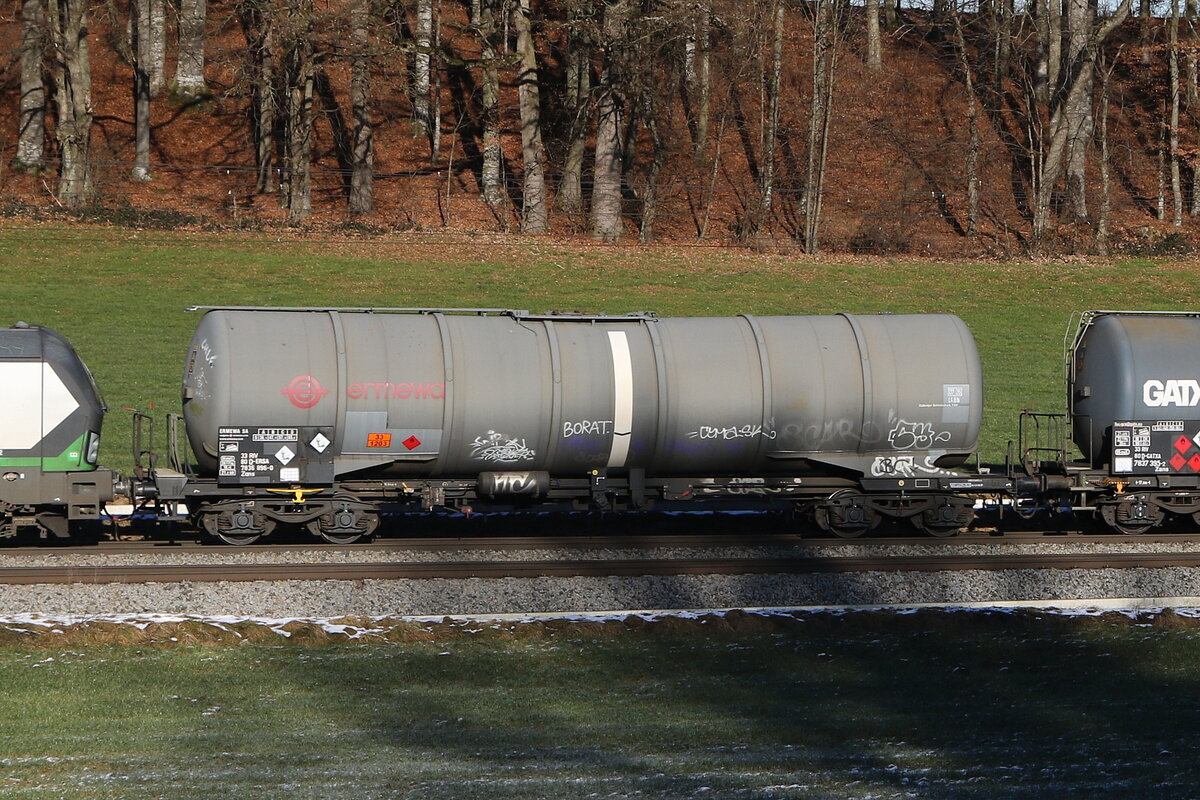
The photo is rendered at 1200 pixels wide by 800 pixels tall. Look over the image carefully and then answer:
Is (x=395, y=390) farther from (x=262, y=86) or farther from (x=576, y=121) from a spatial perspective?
(x=576, y=121)

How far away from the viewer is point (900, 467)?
63.9ft

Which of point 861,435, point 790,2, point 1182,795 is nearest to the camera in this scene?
point 1182,795

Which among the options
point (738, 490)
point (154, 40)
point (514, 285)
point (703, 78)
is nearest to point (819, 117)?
point (703, 78)

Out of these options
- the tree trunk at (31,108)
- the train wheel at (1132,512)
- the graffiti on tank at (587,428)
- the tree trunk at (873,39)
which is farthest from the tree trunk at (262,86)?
the train wheel at (1132,512)

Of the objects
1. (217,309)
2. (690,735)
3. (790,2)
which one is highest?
(790,2)

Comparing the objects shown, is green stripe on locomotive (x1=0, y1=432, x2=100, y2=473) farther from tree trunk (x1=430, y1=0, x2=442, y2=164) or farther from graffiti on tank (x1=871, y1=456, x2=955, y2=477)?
tree trunk (x1=430, y1=0, x2=442, y2=164)

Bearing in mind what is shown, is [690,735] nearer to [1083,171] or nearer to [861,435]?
[861,435]

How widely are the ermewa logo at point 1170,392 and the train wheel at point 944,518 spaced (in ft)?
10.4

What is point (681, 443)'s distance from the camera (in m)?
18.9

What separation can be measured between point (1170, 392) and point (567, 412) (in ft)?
30.5

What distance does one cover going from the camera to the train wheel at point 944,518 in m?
20.0

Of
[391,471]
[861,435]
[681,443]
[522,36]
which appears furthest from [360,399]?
[522,36]

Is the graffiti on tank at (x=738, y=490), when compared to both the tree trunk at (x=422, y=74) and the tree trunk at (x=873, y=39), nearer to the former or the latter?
the tree trunk at (x=422, y=74)

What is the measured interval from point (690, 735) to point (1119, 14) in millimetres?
51721
